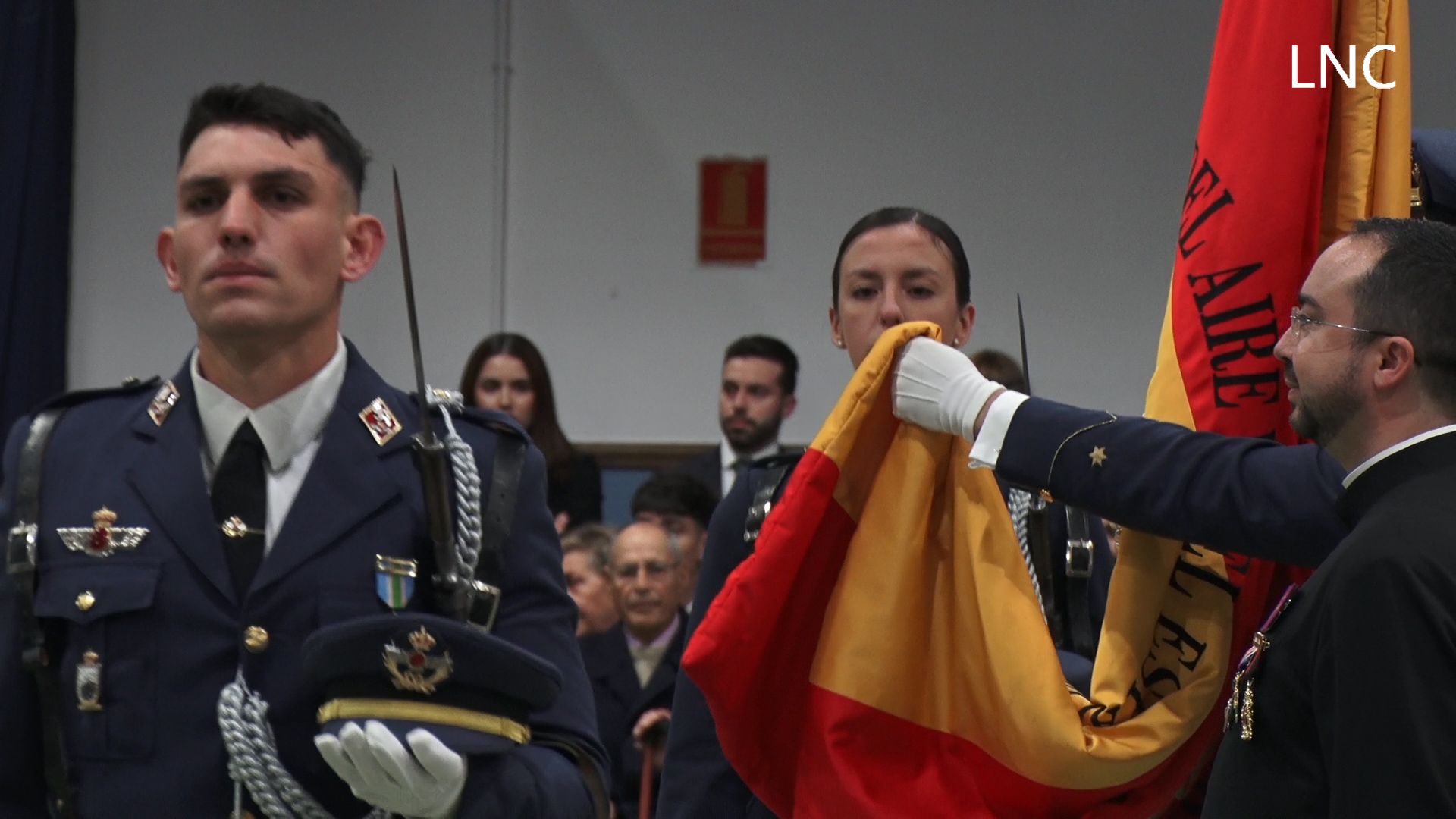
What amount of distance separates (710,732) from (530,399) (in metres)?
2.77

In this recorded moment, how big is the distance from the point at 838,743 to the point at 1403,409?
728 mm

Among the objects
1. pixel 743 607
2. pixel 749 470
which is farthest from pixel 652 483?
pixel 743 607

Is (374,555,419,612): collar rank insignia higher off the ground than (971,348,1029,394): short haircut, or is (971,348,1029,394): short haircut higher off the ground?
(971,348,1029,394): short haircut

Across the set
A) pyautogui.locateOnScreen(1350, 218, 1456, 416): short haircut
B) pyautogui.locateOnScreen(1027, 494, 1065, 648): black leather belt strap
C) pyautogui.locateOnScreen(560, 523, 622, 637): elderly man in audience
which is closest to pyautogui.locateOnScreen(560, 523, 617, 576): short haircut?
pyautogui.locateOnScreen(560, 523, 622, 637): elderly man in audience

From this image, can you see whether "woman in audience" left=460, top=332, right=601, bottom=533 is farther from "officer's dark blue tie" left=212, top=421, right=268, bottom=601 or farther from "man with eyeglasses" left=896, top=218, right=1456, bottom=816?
"officer's dark blue tie" left=212, top=421, right=268, bottom=601

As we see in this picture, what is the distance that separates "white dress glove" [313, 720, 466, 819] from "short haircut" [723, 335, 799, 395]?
3692mm

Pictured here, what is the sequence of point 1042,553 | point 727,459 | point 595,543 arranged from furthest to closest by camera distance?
point 727,459, point 595,543, point 1042,553

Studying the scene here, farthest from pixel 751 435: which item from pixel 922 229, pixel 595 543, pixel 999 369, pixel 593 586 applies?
pixel 922 229

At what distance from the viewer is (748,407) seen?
5180 millimetres

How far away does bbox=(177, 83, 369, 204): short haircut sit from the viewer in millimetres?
1881

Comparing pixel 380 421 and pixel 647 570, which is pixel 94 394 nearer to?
pixel 380 421

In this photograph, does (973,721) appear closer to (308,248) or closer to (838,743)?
(838,743)

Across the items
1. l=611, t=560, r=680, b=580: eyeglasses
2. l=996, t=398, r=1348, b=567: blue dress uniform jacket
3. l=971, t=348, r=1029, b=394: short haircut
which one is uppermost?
A: l=971, t=348, r=1029, b=394: short haircut

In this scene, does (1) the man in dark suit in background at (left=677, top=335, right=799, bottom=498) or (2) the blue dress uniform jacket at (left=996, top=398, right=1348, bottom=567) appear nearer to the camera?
(2) the blue dress uniform jacket at (left=996, top=398, right=1348, bottom=567)
